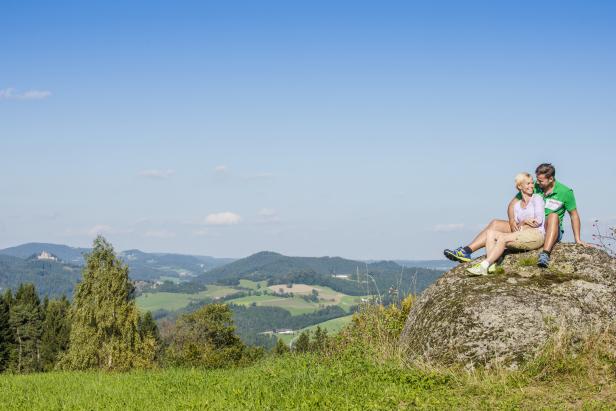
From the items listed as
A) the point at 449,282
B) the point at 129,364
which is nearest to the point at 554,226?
the point at 449,282

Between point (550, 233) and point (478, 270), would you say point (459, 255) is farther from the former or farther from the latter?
point (550, 233)

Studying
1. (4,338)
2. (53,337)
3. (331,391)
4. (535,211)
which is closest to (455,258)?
(535,211)

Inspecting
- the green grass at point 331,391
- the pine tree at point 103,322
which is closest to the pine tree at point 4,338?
the pine tree at point 103,322

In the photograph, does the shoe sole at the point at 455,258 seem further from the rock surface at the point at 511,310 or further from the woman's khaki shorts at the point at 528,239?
the woman's khaki shorts at the point at 528,239

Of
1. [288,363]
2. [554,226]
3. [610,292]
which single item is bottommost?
[288,363]

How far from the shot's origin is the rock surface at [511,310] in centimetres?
987

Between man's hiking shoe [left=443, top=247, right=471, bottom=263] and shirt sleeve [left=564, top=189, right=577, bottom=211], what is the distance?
2.17 meters

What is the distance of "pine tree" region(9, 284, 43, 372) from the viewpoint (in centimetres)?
7275

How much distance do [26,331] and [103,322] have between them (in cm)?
3792

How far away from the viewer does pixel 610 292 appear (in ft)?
35.6

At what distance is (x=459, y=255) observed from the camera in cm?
1245

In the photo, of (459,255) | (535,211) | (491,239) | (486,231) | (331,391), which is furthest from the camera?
(459,255)

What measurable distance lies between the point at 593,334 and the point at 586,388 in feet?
5.02

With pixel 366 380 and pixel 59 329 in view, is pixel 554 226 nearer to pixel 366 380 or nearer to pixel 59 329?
pixel 366 380
